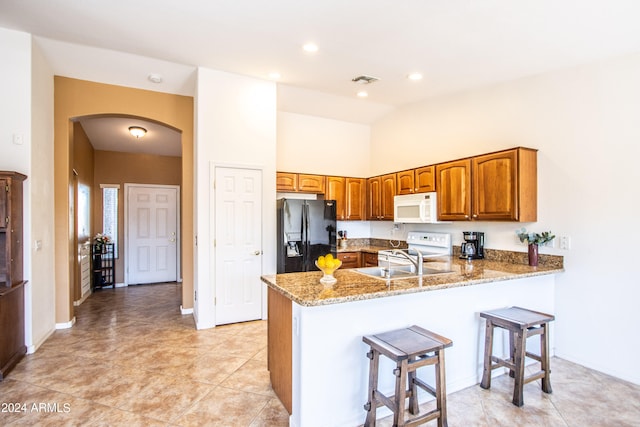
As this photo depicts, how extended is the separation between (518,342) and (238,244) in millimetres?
3045

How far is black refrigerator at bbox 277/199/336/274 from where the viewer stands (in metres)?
4.29

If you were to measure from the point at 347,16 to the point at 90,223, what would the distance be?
5.77 meters

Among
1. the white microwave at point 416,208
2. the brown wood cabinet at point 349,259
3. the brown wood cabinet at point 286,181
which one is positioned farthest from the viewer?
the brown wood cabinet at point 349,259

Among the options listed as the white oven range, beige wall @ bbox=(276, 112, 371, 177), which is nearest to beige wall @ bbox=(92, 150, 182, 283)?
beige wall @ bbox=(276, 112, 371, 177)

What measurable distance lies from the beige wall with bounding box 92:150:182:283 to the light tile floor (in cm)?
312

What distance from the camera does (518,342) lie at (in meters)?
2.44

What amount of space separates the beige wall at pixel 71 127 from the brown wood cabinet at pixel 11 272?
0.90 metres

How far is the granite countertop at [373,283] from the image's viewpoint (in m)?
2.00

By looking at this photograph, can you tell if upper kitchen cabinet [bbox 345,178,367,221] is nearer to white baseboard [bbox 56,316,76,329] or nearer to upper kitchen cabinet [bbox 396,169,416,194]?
upper kitchen cabinet [bbox 396,169,416,194]

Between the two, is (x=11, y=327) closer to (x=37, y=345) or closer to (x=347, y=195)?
(x=37, y=345)

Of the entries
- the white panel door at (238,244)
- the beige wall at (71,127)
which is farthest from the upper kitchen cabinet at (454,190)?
the beige wall at (71,127)

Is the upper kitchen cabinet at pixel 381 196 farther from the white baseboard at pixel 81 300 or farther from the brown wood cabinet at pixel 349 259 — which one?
the white baseboard at pixel 81 300

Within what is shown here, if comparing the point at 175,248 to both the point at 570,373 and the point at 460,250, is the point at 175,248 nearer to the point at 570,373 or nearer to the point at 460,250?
the point at 460,250

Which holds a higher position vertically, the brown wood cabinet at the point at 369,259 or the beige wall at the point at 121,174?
the beige wall at the point at 121,174
